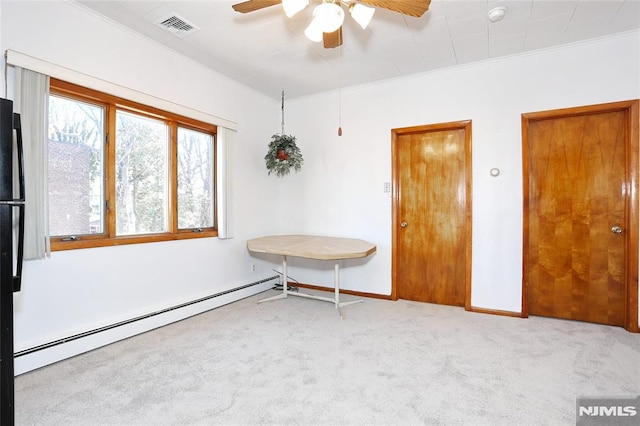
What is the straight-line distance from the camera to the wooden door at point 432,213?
12.2 feet

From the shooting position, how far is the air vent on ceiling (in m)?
2.68

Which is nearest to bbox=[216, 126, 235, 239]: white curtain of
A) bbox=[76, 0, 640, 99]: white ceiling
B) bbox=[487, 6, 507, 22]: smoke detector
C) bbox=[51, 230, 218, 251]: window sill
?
bbox=[51, 230, 218, 251]: window sill

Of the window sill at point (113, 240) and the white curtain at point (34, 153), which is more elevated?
the white curtain at point (34, 153)

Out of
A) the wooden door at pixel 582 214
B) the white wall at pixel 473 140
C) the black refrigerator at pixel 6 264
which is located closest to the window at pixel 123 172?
the black refrigerator at pixel 6 264

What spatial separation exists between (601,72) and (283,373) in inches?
158

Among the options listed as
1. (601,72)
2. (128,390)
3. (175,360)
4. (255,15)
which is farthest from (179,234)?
(601,72)

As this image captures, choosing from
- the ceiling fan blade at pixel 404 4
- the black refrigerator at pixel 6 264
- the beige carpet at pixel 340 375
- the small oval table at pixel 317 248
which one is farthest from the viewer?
the small oval table at pixel 317 248

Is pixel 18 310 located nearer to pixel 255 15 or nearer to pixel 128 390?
→ pixel 128 390

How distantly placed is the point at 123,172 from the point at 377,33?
2733 millimetres

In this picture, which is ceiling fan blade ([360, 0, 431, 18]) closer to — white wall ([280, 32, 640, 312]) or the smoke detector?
the smoke detector

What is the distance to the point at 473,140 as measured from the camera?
3607 millimetres

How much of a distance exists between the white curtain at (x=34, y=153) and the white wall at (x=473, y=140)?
297cm

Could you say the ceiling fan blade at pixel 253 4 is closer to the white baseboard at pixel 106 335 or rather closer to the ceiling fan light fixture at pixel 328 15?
the ceiling fan light fixture at pixel 328 15

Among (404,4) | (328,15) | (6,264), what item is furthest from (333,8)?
(6,264)
